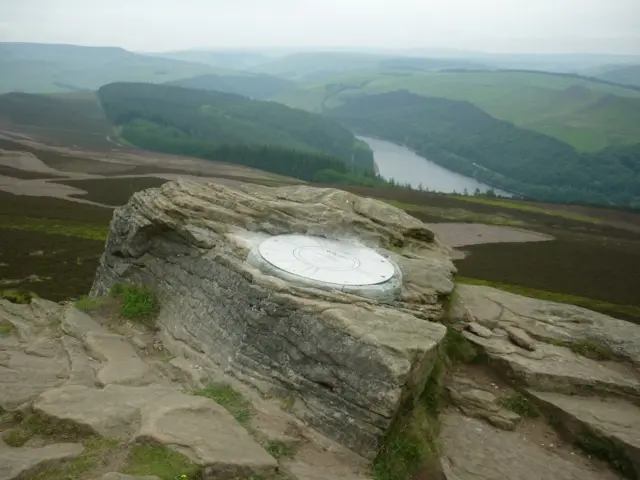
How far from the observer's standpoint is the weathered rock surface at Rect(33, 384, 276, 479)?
8.58m

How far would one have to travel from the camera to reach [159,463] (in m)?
8.16

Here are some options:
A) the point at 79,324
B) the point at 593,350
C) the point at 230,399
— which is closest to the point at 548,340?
the point at 593,350

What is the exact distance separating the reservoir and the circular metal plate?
392 feet

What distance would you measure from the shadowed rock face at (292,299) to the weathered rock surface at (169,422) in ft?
5.32

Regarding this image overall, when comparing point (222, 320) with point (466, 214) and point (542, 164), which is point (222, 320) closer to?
point (466, 214)

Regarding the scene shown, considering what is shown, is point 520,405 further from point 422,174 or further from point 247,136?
point 247,136

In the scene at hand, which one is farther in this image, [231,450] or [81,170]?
[81,170]

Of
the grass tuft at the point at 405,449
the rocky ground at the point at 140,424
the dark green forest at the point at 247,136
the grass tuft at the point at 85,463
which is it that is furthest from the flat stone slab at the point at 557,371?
the dark green forest at the point at 247,136

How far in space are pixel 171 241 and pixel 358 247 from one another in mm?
5405

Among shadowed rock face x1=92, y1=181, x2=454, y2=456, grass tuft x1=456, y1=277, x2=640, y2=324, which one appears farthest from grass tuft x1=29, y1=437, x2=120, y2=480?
grass tuft x1=456, y1=277, x2=640, y2=324

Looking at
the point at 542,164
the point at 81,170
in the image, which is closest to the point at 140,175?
the point at 81,170

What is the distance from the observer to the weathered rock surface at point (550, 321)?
14125 millimetres

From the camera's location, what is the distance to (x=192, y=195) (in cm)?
1633

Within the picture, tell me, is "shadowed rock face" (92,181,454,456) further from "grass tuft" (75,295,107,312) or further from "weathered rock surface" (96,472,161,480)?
"weathered rock surface" (96,472,161,480)
